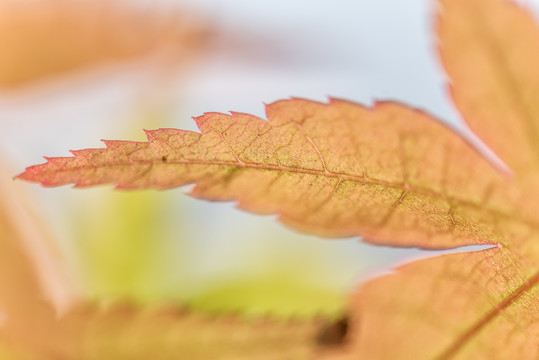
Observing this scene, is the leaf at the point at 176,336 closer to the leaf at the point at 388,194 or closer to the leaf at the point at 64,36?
the leaf at the point at 388,194

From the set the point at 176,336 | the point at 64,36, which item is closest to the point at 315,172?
the point at 176,336

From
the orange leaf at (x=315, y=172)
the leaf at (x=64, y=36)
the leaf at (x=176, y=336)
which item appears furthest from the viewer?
the leaf at (x=64, y=36)

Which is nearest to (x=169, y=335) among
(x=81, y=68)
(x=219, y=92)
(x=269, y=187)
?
(x=269, y=187)

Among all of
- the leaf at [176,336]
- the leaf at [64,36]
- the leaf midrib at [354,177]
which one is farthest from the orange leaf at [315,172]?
the leaf at [64,36]

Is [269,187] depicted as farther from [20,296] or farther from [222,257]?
[222,257]

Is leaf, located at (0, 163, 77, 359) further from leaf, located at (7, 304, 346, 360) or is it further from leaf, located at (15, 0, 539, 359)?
leaf, located at (15, 0, 539, 359)

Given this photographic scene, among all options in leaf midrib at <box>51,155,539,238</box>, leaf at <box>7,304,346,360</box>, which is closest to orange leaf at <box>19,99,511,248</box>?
leaf midrib at <box>51,155,539,238</box>
